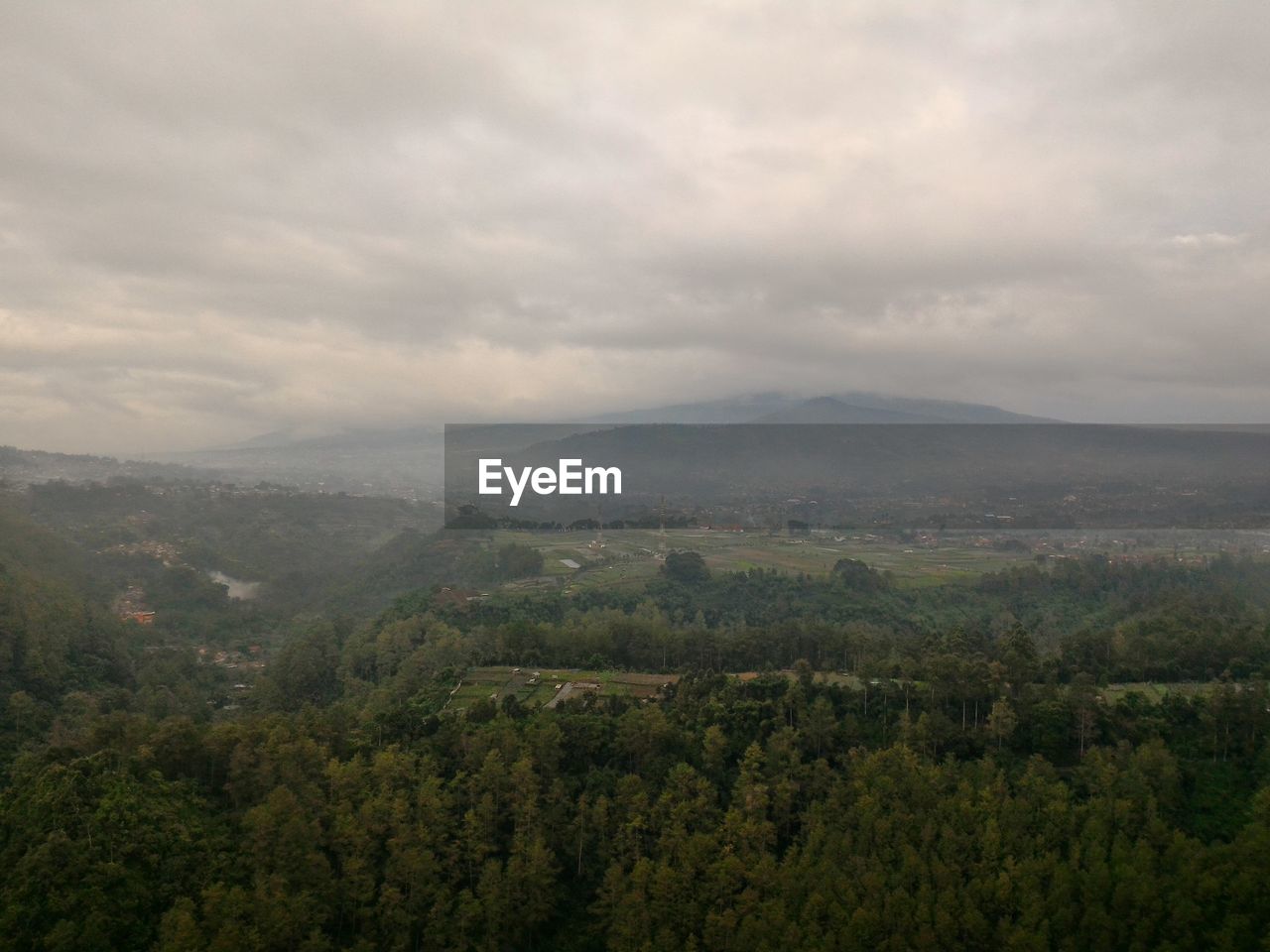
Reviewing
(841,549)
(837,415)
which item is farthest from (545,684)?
(837,415)

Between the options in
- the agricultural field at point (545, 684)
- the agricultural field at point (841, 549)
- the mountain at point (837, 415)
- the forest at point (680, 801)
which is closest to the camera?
the forest at point (680, 801)

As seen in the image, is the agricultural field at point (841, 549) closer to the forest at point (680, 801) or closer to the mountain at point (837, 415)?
the forest at point (680, 801)

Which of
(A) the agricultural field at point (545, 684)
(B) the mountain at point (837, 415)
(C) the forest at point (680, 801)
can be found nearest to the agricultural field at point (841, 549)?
(A) the agricultural field at point (545, 684)

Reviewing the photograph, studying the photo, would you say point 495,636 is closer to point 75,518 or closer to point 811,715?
point 811,715

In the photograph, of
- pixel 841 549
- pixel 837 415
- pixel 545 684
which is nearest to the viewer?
pixel 545 684

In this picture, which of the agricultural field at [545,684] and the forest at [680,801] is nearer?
the forest at [680,801]

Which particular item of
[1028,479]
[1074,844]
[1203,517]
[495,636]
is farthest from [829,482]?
[1074,844]

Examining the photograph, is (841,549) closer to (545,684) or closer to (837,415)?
(545,684)

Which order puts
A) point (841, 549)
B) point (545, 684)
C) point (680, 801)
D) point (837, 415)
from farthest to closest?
point (837, 415)
point (841, 549)
point (545, 684)
point (680, 801)
